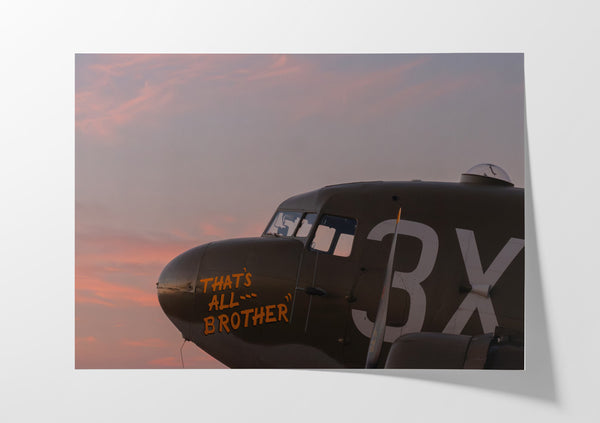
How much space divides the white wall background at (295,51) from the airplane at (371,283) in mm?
119

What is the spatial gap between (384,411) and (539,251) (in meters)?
1.28

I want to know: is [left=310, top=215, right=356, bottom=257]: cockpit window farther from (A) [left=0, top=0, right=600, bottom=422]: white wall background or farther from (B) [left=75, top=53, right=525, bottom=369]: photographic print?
(A) [left=0, top=0, right=600, bottom=422]: white wall background

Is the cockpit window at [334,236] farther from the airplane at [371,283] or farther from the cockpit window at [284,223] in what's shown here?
the cockpit window at [284,223]

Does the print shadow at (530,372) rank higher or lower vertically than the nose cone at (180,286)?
lower

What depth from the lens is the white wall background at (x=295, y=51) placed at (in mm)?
4156

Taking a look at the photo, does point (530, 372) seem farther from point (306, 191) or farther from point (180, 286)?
point (180, 286)

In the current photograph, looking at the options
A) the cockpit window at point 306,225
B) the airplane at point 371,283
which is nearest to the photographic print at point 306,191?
the airplane at point 371,283

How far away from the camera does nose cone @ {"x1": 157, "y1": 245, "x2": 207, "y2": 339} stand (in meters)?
4.33

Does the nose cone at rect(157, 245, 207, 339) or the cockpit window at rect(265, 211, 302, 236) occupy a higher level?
the cockpit window at rect(265, 211, 302, 236)

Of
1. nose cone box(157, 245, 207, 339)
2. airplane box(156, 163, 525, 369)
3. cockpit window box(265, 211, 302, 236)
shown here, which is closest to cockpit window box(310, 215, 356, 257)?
airplane box(156, 163, 525, 369)

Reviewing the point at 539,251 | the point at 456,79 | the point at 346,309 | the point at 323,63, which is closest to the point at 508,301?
the point at 539,251

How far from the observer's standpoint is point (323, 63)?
4.30 meters

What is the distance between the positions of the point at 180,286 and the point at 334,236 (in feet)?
3.21

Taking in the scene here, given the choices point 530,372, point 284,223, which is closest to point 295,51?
point 284,223
